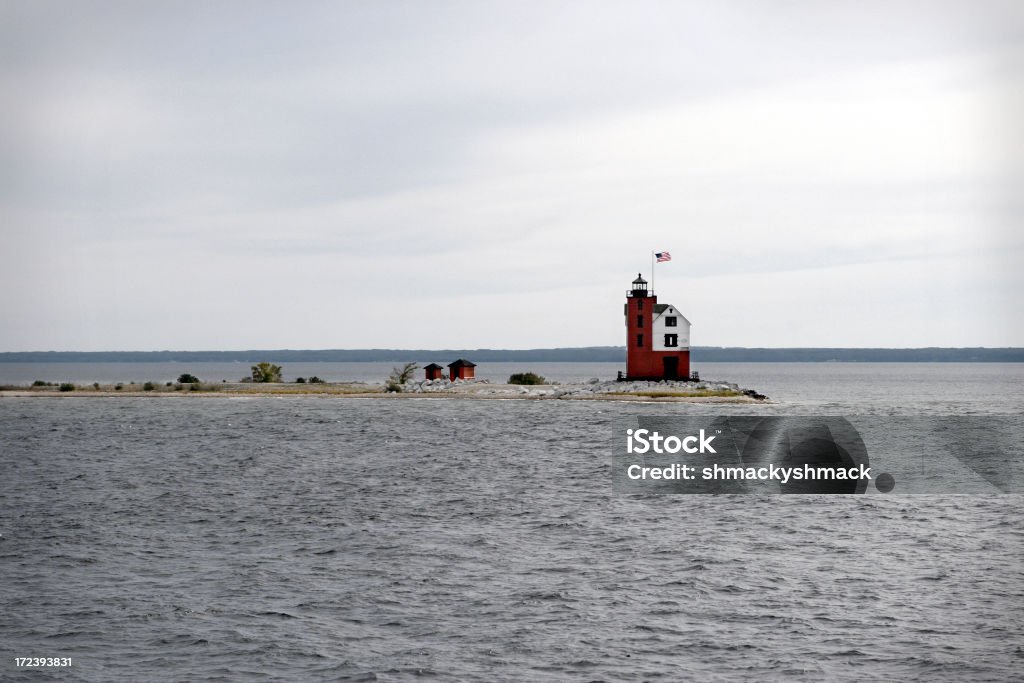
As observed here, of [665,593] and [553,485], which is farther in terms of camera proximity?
[553,485]

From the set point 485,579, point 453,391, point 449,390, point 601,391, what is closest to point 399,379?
point 449,390

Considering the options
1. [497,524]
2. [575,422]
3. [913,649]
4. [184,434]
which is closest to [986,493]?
[497,524]

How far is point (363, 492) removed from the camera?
40.4 meters

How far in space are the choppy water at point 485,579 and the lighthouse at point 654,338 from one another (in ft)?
177

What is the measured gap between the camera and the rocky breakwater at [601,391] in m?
95.5

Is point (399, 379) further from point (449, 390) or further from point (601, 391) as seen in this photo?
point (601, 391)

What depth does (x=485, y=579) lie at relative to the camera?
2467 centimetres

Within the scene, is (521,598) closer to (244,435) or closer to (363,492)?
(363,492)

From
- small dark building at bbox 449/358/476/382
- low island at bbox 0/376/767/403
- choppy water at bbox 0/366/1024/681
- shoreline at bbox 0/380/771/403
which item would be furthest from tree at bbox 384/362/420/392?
choppy water at bbox 0/366/1024/681

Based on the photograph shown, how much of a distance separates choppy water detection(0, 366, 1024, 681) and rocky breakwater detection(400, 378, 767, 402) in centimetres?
4931

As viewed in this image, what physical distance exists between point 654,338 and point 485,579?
79058mm

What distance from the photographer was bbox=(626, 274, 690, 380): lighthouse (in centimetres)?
10044

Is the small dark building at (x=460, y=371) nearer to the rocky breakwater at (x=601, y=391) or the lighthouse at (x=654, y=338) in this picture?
the rocky breakwater at (x=601, y=391)

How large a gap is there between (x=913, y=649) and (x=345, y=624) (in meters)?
11.6
